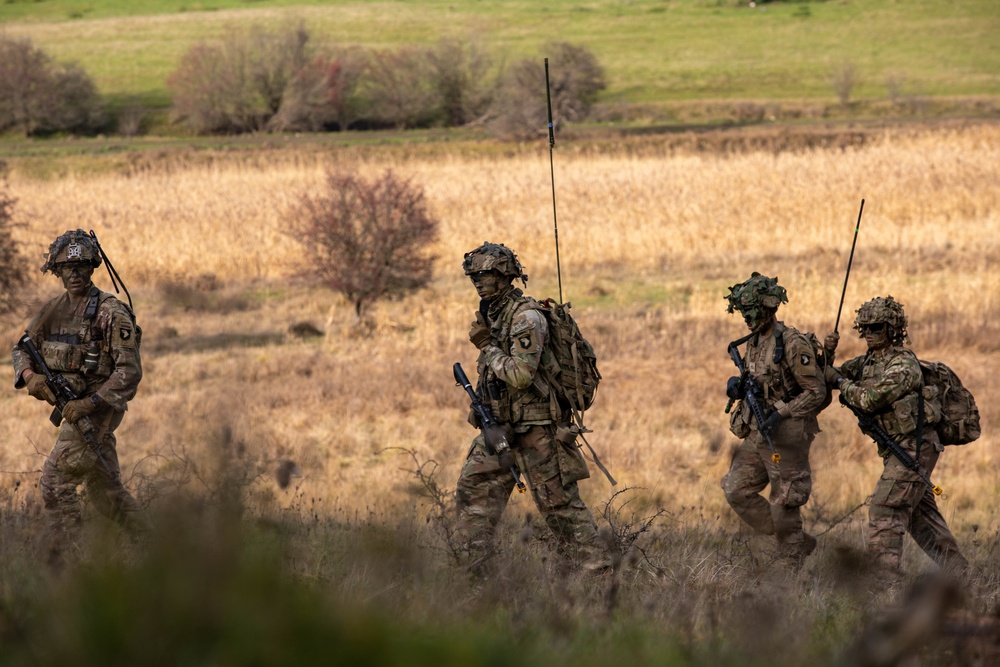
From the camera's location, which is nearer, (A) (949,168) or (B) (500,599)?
(B) (500,599)

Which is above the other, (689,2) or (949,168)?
(689,2)

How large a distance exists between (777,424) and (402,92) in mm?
46775

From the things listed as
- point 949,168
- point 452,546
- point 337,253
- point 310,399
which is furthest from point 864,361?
point 949,168

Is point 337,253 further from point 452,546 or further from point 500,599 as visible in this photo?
point 500,599

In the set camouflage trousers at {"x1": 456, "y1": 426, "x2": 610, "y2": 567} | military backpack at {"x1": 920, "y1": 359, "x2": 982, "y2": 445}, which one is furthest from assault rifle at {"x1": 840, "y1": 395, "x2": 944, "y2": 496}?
camouflage trousers at {"x1": 456, "y1": 426, "x2": 610, "y2": 567}

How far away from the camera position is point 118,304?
6.56 m

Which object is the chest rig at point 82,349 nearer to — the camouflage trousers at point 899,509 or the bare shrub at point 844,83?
the camouflage trousers at point 899,509

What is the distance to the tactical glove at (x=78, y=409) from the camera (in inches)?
249

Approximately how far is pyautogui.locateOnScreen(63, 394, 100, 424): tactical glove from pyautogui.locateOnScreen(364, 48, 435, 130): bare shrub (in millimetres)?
45291

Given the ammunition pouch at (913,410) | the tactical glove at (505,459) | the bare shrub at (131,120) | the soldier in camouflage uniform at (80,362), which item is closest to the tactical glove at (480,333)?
the tactical glove at (505,459)

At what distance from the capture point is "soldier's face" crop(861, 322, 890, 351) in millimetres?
6430

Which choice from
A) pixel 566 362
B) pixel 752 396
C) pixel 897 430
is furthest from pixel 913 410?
pixel 566 362

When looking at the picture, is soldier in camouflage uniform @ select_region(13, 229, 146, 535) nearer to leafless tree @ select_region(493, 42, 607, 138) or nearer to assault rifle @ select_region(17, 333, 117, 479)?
assault rifle @ select_region(17, 333, 117, 479)

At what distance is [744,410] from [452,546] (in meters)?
2.36
